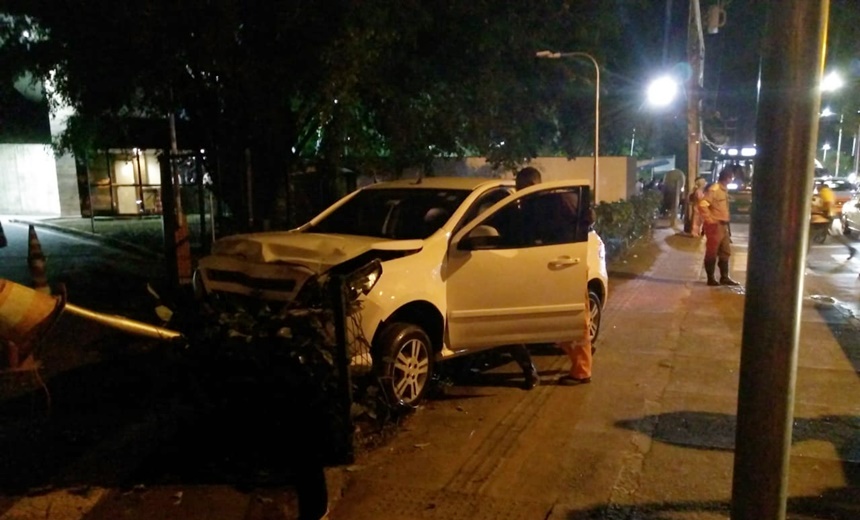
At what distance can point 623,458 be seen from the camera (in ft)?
17.5

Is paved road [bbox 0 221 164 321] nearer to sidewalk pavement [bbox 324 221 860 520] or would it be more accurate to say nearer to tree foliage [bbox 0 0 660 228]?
tree foliage [bbox 0 0 660 228]

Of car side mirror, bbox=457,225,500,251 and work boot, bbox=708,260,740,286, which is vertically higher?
Answer: car side mirror, bbox=457,225,500,251

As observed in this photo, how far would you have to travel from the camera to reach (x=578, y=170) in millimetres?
22406

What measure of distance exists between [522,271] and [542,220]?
0.63 m

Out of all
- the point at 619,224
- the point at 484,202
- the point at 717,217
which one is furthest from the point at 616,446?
the point at 619,224

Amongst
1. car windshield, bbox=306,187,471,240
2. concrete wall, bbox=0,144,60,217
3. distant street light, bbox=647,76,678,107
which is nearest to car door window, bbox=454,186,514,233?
car windshield, bbox=306,187,471,240

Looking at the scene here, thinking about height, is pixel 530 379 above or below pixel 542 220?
below

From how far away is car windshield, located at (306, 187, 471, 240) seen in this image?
22.5ft

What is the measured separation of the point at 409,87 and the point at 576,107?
15035mm

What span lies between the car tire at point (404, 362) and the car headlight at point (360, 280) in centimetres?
47

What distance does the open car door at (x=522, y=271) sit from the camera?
6434 millimetres

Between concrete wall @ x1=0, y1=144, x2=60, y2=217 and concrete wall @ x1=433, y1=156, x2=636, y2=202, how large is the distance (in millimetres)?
12918

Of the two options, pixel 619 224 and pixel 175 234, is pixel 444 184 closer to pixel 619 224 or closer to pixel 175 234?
pixel 175 234

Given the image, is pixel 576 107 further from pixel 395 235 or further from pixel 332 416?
pixel 332 416
